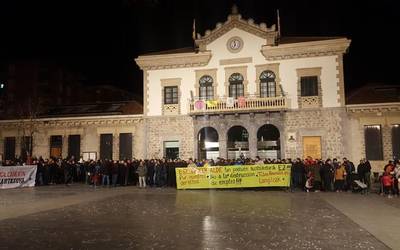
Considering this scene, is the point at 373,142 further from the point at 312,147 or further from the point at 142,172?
the point at 142,172

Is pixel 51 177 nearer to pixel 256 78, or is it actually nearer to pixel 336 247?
pixel 256 78

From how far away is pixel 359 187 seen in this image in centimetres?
1856

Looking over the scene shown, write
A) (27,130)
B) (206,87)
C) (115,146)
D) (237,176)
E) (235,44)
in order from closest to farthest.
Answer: (237,176)
(235,44)
(206,87)
(115,146)
(27,130)

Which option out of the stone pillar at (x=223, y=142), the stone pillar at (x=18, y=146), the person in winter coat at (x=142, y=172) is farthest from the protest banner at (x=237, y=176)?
the stone pillar at (x=18, y=146)

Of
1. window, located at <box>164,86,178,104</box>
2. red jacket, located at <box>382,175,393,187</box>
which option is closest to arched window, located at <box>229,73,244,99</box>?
window, located at <box>164,86,178,104</box>

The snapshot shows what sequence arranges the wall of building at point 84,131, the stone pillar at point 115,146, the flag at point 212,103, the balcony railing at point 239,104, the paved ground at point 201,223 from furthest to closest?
the stone pillar at point 115,146 → the wall of building at point 84,131 → the flag at point 212,103 → the balcony railing at point 239,104 → the paved ground at point 201,223

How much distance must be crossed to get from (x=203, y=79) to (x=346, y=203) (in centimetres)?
1675

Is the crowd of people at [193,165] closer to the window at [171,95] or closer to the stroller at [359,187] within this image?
the stroller at [359,187]

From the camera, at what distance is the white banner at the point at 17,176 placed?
2240cm

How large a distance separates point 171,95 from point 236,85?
546cm

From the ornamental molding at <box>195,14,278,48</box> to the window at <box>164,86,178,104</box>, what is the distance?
410 cm

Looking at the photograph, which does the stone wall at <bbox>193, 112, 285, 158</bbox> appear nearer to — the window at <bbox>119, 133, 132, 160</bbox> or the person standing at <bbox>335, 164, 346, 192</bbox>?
the window at <bbox>119, 133, 132, 160</bbox>

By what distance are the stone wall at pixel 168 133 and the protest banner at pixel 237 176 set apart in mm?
7555

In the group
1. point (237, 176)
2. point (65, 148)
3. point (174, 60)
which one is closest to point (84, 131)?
point (65, 148)
